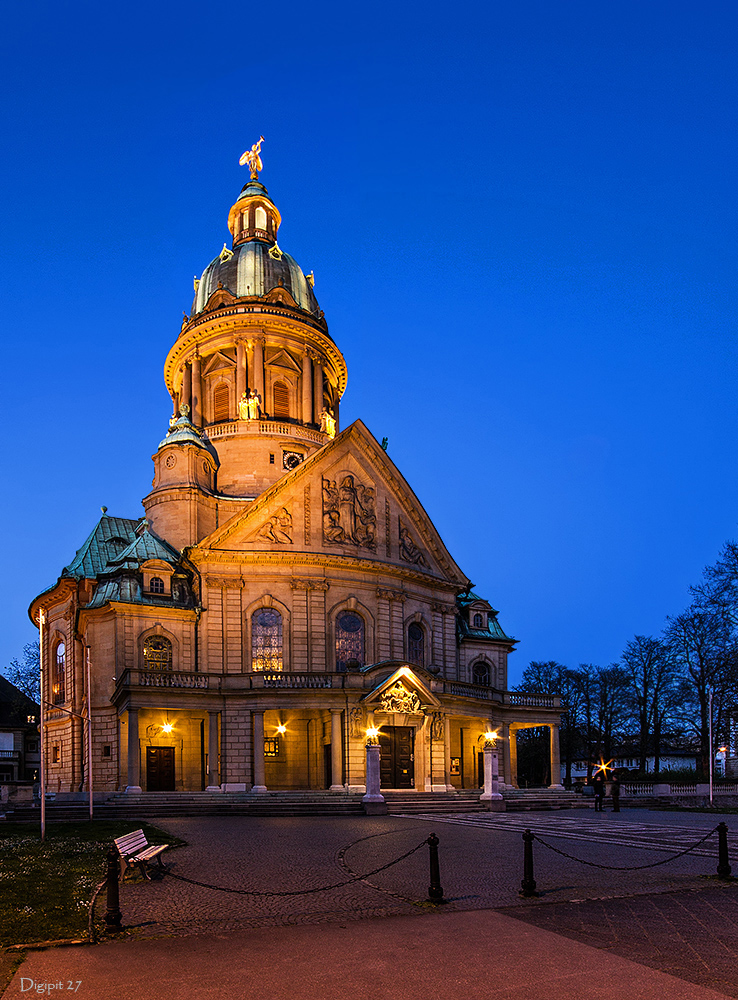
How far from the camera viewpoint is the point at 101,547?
183 feet

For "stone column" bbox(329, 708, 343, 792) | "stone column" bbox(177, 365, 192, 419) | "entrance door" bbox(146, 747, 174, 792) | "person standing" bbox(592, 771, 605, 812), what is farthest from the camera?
"stone column" bbox(177, 365, 192, 419)

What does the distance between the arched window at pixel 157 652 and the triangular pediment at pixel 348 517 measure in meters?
4.93

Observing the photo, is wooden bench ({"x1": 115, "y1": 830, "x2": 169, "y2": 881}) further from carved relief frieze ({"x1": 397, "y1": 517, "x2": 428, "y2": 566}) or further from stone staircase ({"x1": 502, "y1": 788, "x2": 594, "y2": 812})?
carved relief frieze ({"x1": 397, "y1": 517, "x2": 428, "y2": 566})

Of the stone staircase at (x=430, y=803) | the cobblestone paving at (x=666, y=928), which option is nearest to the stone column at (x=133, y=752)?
the stone staircase at (x=430, y=803)

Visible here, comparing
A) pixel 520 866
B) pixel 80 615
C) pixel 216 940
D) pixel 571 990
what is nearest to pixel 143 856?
pixel 216 940

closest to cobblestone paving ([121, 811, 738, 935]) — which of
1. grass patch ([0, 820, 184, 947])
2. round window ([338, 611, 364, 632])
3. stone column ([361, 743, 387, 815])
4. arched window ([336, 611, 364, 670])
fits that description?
grass patch ([0, 820, 184, 947])

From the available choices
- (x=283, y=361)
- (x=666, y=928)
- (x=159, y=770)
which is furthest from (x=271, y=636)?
(x=666, y=928)

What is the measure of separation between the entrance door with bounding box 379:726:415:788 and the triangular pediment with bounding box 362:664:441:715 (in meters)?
1.71

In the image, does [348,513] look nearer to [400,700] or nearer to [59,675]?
[400,700]

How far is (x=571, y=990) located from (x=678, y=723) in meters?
69.8

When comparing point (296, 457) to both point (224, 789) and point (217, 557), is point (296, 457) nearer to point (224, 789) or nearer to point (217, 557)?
point (217, 557)

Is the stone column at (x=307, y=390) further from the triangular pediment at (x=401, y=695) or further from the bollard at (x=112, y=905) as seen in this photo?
the bollard at (x=112, y=905)

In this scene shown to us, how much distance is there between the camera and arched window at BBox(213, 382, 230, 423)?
211 ft

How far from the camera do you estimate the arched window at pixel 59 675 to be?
52.0 m
